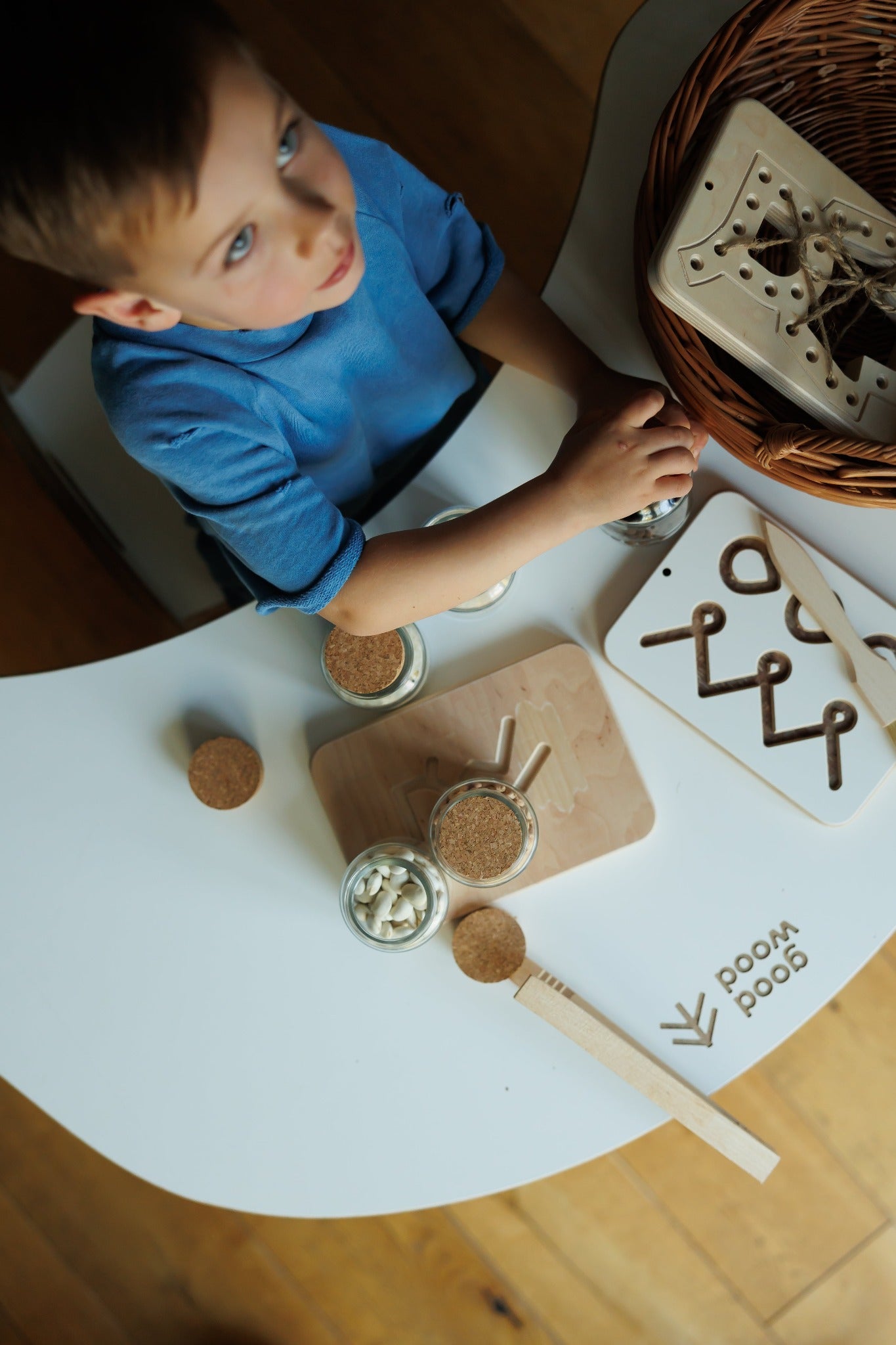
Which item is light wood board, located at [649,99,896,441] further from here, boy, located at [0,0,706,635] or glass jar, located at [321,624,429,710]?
→ glass jar, located at [321,624,429,710]

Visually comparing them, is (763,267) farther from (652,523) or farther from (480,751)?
(480,751)

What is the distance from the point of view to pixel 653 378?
0.71 m

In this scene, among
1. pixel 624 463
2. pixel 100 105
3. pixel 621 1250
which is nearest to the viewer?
pixel 100 105

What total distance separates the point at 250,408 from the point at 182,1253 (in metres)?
1.17

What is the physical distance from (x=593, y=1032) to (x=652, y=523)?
0.38m

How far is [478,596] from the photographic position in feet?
2.23

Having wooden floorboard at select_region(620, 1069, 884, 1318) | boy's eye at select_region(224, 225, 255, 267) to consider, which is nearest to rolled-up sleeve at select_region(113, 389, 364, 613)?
boy's eye at select_region(224, 225, 255, 267)

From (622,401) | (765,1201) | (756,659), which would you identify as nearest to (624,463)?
(622,401)

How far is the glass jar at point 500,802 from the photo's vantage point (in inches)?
25.6

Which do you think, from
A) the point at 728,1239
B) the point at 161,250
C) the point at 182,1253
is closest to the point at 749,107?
the point at 161,250

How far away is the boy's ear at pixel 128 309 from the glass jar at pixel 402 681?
0.87ft

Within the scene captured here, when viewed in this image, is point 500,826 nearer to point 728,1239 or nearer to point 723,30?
point 723,30

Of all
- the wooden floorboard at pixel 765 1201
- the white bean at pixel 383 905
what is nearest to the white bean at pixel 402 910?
the white bean at pixel 383 905

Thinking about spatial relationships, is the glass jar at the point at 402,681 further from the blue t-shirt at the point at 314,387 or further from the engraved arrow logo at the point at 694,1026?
the engraved arrow logo at the point at 694,1026
